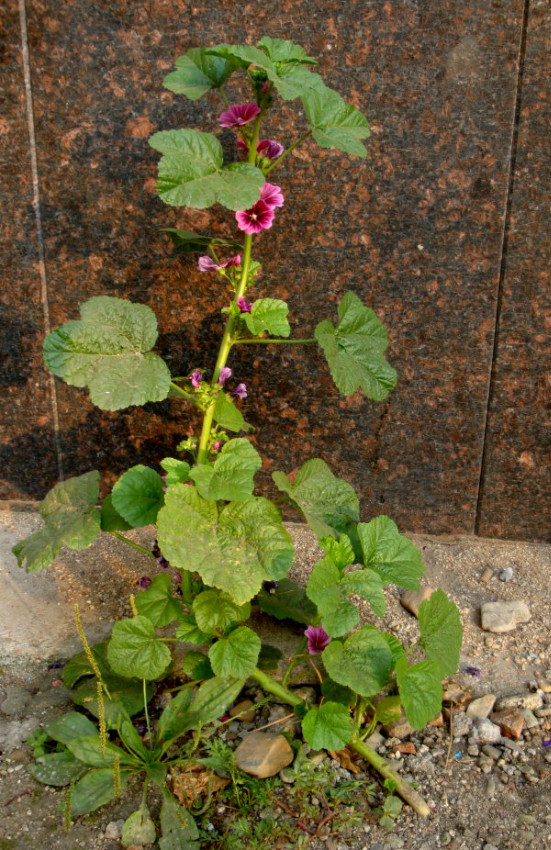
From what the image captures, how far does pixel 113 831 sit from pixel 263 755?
37 cm

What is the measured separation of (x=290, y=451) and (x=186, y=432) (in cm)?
35

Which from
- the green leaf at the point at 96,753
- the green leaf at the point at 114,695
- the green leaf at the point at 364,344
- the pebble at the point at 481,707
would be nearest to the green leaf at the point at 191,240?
the green leaf at the point at 364,344

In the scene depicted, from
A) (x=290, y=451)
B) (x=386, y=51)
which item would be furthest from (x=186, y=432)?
(x=386, y=51)

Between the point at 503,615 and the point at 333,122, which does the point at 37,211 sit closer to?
the point at 333,122

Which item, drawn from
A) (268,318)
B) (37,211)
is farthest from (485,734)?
(37,211)

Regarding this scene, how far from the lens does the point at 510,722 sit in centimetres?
227

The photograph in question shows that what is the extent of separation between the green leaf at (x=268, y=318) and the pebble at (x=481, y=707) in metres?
1.08

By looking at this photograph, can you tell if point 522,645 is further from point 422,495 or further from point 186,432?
point 186,432

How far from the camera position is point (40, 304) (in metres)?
2.91

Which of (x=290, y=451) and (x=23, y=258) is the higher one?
(x=23, y=258)

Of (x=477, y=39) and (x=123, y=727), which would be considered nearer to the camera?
(x=123, y=727)

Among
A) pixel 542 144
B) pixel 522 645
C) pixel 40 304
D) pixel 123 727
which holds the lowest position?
pixel 522 645

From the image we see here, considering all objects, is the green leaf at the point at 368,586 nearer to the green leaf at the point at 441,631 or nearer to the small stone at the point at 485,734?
the green leaf at the point at 441,631

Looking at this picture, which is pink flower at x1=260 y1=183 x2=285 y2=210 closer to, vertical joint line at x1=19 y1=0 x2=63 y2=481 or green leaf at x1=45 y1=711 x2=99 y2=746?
vertical joint line at x1=19 y1=0 x2=63 y2=481
